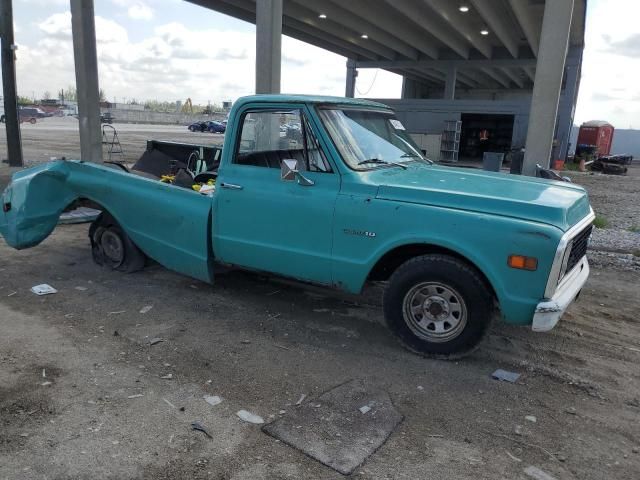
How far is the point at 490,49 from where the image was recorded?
101 feet

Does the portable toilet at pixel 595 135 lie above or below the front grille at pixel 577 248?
above

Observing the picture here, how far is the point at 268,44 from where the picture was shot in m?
11.7

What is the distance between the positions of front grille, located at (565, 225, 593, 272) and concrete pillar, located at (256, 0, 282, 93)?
357 inches

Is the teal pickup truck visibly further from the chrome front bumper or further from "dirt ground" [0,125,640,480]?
"dirt ground" [0,125,640,480]

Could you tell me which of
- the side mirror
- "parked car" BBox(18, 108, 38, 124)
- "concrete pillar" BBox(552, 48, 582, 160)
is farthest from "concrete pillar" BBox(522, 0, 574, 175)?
"parked car" BBox(18, 108, 38, 124)

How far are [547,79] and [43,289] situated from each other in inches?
398

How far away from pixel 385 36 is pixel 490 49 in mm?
7958

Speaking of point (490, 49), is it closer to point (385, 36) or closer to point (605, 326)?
point (385, 36)

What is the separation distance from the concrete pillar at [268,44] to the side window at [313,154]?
8049 millimetres

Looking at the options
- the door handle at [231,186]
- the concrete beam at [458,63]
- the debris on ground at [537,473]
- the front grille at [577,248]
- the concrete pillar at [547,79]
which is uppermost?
the concrete beam at [458,63]

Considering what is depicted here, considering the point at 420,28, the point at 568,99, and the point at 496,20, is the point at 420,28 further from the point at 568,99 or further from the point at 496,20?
the point at 568,99

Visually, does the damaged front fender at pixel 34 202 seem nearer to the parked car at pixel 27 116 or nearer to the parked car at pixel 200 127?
the parked car at pixel 200 127

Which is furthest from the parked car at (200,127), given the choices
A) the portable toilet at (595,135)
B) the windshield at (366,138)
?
the windshield at (366,138)

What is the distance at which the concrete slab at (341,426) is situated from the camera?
9.47 ft
